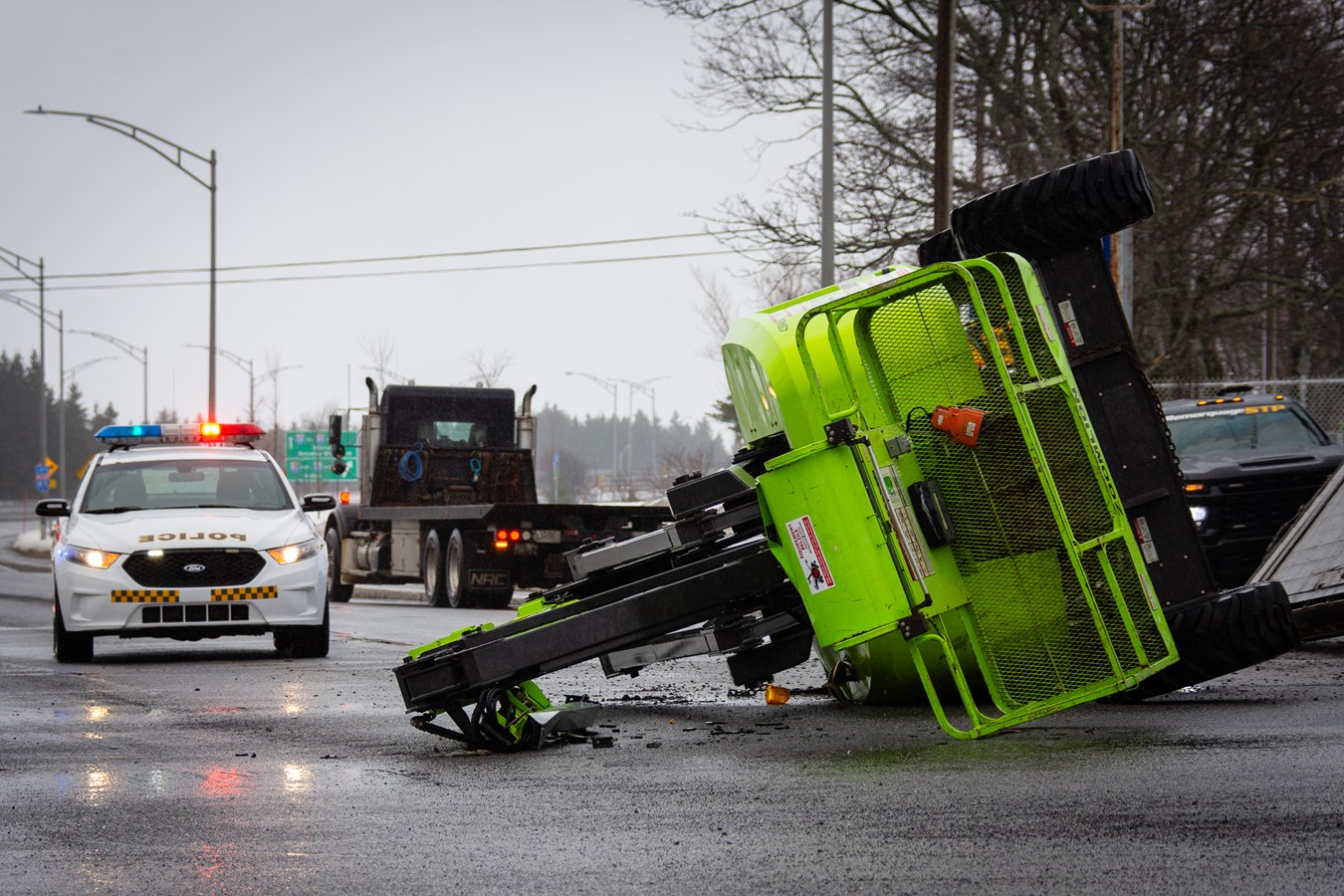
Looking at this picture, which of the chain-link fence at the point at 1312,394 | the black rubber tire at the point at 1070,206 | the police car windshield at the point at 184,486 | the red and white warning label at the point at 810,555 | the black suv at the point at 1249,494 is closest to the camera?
the red and white warning label at the point at 810,555

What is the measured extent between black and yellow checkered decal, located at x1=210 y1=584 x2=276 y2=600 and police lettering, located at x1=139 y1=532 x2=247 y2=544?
0.40 metres

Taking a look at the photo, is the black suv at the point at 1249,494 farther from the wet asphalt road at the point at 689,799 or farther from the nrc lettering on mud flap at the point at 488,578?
the nrc lettering on mud flap at the point at 488,578

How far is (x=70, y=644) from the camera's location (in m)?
13.2

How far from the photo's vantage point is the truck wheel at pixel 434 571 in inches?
926

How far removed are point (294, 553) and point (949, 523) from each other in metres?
7.37

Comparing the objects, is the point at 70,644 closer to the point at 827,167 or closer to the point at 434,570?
the point at 434,570

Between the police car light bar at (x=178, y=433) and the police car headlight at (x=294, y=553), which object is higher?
the police car light bar at (x=178, y=433)

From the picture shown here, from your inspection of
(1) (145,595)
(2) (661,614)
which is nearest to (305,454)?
(1) (145,595)

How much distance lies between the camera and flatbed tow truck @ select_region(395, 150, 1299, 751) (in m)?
7.21

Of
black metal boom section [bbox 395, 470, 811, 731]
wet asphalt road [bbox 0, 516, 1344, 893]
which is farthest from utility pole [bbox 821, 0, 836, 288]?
black metal boom section [bbox 395, 470, 811, 731]

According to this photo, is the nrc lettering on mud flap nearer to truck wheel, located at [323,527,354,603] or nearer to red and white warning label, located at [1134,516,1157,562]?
truck wheel, located at [323,527,354,603]

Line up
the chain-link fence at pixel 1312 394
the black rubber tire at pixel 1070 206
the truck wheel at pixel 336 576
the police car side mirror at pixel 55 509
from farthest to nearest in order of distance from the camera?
the truck wheel at pixel 336 576, the chain-link fence at pixel 1312 394, the police car side mirror at pixel 55 509, the black rubber tire at pixel 1070 206

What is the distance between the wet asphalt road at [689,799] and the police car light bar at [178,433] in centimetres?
540

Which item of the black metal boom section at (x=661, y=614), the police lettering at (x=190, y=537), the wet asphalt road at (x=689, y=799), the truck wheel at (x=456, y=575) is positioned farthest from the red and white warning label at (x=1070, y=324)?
the truck wheel at (x=456, y=575)
